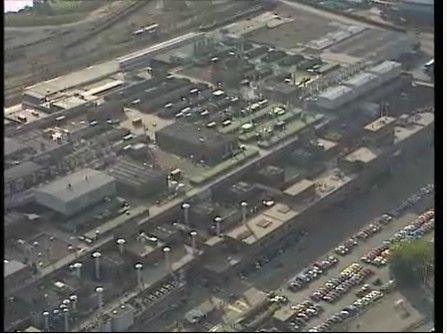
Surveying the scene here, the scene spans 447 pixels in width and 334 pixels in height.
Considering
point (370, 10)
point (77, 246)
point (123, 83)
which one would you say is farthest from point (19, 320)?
point (370, 10)

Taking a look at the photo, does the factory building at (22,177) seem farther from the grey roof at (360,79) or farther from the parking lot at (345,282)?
the grey roof at (360,79)

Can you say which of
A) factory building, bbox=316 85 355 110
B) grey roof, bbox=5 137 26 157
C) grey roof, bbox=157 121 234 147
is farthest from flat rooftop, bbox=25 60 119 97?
factory building, bbox=316 85 355 110

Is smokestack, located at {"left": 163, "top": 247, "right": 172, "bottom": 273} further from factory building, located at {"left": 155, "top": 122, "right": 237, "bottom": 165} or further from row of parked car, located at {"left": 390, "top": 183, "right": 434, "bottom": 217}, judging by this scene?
row of parked car, located at {"left": 390, "top": 183, "right": 434, "bottom": 217}

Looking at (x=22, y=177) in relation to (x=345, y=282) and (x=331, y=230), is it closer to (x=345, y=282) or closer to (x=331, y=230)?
(x=331, y=230)

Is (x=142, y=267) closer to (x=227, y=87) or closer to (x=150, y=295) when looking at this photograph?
(x=150, y=295)

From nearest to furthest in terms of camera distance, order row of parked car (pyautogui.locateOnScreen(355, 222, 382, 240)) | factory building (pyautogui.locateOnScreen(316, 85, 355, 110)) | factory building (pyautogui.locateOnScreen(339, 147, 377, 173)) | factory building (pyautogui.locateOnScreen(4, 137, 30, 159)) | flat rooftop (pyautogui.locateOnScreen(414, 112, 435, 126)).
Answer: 1. row of parked car (pyautogui.locateOnScreen(355, 222, 382, 240))
2. factory building (pyautogui.locateOnScreen(339, 147, 377, 173))
3. factory building (pyautogui.locateOnScreen(4, 137, 30, 159))
4. flat rooftop (pyautogui.locateOnScreen(414, 112, 435, 126))
5. factory building (pyautogui.locateOnScreen(316, 85, 355, 110))

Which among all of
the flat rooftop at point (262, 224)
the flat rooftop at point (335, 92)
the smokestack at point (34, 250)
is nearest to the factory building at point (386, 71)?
the flat rooftop at point (335, 92)

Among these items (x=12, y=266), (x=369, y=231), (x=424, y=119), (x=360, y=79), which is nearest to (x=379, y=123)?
(x=424, y=119)
